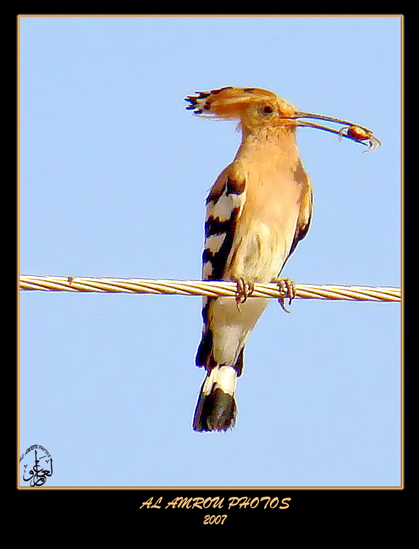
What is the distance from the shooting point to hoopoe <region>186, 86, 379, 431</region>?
3.94 metres

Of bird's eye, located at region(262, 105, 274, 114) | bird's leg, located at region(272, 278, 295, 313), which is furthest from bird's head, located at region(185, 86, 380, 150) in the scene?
bird's leg, located at region(272, 278, 295, 313)

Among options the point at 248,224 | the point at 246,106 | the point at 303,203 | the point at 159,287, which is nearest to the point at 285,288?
the point at 248,224

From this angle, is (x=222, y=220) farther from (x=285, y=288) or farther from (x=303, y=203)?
(x=285, y=288)

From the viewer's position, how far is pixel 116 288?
2.66 meters

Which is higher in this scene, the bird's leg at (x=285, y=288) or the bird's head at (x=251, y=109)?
the bird's head at (x=251, y=109)

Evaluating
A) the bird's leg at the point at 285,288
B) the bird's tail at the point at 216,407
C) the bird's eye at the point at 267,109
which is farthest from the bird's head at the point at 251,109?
the bird's tail at the point at 216,407

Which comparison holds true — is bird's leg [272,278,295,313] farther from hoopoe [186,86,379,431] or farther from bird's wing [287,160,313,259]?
bird's wing [287,160,313,259]

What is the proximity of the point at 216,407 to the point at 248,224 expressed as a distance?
2.69ft

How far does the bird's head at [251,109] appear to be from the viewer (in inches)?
165

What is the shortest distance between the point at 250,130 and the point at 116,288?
181 cm

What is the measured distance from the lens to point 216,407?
4031 mm

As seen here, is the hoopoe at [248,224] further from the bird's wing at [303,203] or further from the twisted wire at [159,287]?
the twisted wire at [159,287]

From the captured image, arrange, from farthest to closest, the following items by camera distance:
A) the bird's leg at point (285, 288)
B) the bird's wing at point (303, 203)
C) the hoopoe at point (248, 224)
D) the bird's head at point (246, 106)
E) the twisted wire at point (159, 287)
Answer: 1. the bird's head at point (246, 106)
2. the bird's wing at point (303, 203)
3. the hoopoe at point (248, 224)
4. the bird's leg at point (285, 288)
5. the twisted wire at point (159, 287)
